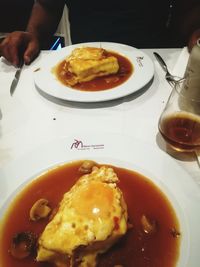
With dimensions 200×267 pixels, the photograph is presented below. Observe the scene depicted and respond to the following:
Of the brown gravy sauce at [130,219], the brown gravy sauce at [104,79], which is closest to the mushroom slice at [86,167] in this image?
the brown gravy sauce at [130,219]

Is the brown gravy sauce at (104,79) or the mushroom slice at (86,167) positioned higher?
the mushroom slice at (86,167)

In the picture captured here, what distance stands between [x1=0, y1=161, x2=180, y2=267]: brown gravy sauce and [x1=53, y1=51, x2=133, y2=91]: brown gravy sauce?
0.58 metres

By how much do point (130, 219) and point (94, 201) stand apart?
187 millimetres

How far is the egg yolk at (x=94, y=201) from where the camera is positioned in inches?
33.5

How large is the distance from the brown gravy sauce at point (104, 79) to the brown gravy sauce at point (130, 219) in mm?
578

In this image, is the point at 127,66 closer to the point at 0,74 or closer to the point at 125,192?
the point at 0,74

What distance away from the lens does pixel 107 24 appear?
243 centimetres

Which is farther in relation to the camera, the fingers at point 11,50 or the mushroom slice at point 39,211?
the fingers at point 11,50

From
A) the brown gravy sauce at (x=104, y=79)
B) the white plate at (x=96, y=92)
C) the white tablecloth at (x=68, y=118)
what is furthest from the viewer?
the brown gravy sauce at (x=104, y=79)

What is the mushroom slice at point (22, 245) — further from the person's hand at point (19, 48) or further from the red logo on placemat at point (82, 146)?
the person's hand at point (19, 48)

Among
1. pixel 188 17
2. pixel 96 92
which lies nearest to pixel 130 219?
pixel 96 92

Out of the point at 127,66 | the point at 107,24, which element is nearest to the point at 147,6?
the point at 107,24

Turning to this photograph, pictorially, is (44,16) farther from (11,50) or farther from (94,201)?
(94,201)

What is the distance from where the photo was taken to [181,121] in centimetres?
124
